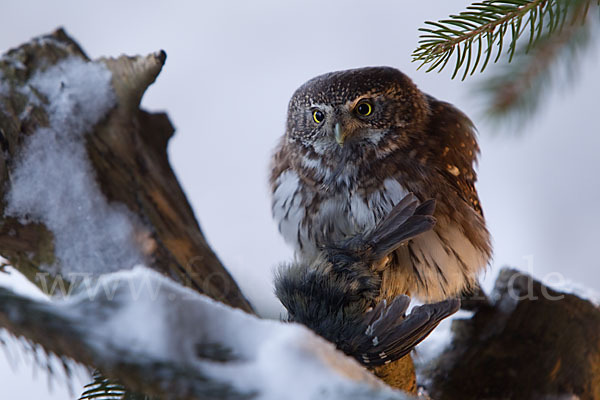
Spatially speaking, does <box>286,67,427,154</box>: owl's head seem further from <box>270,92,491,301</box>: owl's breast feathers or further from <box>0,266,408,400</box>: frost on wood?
<box>0,266,408,400</box>: frost on wood

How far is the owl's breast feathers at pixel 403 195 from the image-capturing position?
3.90 feet

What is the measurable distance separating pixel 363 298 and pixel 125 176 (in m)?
0.58

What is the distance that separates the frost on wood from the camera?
0.40m

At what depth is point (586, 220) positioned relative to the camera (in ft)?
8.03

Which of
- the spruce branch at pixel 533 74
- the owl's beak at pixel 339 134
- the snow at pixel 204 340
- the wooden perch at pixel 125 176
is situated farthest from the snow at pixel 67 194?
the spruce branch at pixel 533 74

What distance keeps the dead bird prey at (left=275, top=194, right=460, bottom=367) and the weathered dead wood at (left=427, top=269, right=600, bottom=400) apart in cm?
49

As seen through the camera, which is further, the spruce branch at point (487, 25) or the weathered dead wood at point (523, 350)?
the weathered dead wood at point (523, 350)

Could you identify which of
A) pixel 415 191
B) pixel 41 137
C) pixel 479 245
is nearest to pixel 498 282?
pixel 479 245

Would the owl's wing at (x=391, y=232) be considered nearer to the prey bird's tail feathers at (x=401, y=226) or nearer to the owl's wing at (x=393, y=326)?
the prey bird's tail feathers at (x=401, y=226)

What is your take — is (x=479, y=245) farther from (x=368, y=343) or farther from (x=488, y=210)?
(x=488, y=210)

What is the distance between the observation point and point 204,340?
1.47 feet

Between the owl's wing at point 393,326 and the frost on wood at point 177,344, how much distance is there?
40 cm

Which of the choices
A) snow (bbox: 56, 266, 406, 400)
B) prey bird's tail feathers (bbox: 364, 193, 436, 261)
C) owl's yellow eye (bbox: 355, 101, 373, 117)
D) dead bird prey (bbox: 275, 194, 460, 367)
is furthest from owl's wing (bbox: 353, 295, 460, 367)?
owl's yellow eye (bbox: 355, 101, 373, 117)

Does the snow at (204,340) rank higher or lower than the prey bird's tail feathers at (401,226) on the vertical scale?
higher
